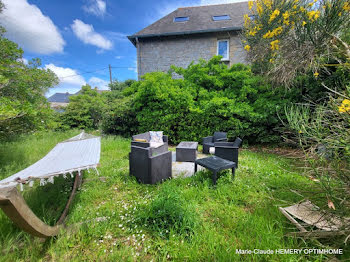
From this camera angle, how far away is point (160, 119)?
6.38 m

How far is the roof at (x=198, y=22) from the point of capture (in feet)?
30.5

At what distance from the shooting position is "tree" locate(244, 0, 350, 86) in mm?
3084

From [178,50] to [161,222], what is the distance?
1033 centimetres

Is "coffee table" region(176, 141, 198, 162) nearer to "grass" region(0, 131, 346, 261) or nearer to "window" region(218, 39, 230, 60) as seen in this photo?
"grass" region(0, 131, 346, 261)

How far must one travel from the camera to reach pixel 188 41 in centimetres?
966

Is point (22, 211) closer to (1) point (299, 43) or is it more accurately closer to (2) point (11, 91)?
(2) point (11, 91)

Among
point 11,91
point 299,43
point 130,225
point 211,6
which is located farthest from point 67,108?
point 211,6

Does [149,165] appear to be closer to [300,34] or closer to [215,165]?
[215,165]

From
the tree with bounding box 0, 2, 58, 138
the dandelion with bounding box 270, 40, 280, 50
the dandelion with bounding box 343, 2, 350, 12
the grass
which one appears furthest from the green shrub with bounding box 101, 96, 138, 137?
the dandelion with bounding box 343, 2, 350, 12

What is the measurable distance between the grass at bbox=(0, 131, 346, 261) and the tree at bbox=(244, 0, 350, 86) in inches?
116

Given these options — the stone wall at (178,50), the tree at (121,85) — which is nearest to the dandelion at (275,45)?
the stone wall at (178,50)

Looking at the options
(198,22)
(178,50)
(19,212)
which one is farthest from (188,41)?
(19,212)

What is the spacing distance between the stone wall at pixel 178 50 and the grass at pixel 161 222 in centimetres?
878

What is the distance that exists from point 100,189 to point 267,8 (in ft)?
20.0
